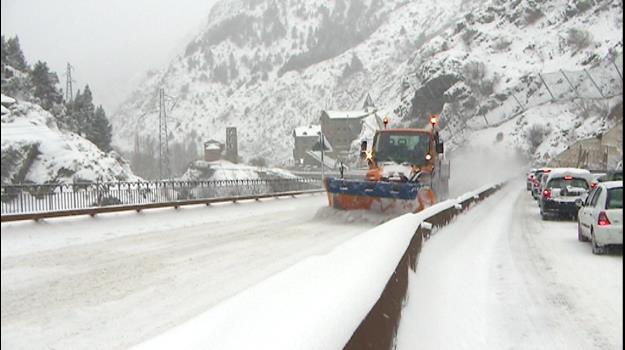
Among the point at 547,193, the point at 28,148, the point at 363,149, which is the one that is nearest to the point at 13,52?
the point at 28,148

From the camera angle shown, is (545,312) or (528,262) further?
(528,262)

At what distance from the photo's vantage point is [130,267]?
11.8 m

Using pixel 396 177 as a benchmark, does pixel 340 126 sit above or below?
above

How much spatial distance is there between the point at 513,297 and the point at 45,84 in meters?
16.2

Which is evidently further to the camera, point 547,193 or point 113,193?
point 113,193

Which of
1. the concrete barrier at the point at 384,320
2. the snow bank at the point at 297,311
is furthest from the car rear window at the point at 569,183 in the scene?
the snow bank at the point at 297,311

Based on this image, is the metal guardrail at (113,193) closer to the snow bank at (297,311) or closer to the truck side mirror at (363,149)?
the truck side mirror at (363,149)

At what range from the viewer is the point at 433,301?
867 centimetres

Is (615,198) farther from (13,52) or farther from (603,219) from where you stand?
(13,52)

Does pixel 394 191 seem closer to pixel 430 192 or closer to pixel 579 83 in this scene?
pixel 430 192

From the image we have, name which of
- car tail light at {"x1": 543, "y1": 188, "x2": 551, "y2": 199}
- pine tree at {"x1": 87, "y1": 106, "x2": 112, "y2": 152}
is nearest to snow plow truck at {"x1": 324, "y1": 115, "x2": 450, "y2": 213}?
car tail light at {"x1": 543, "y1": 188, "x2": 551, "y2": 199}

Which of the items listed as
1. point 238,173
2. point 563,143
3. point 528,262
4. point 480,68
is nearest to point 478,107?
point 480,68

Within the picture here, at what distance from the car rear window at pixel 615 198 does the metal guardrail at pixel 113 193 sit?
11.6 metres

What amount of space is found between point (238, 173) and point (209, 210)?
57954mm
